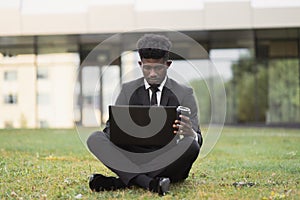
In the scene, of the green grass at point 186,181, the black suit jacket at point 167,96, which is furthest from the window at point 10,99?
the black suit jacket at point 167,96

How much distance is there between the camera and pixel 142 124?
199 inches

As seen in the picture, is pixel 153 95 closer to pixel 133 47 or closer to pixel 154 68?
pixel 154 68

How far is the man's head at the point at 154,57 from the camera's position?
16.8 ft

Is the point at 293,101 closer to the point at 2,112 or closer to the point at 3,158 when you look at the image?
the point at 2,112

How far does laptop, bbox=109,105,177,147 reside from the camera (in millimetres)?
4953

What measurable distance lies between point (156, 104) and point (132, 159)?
24.2 inches

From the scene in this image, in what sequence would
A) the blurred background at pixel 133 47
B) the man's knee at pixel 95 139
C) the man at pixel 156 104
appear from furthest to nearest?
the blurred background at pixel 133 47 → the man's knee at pixel 95 139 → the man at pixel 156 104

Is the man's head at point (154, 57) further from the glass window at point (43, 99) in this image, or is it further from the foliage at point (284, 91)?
the foliage at point (284, 91)

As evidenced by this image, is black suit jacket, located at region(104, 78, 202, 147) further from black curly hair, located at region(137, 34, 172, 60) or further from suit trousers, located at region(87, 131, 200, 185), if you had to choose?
black curly hair, located at region(137, 34, 172, 60)

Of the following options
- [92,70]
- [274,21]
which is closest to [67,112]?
[92,70]

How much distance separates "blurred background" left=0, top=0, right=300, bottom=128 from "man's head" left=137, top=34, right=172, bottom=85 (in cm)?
1774

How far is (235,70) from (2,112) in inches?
423

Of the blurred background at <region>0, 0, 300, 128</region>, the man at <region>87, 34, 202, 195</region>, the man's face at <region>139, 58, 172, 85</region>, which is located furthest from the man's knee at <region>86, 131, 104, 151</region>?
the blurred background at <region>0, 0, 300, 128</region>

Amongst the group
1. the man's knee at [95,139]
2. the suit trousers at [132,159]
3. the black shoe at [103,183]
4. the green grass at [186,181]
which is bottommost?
the green grass at [186,181]
